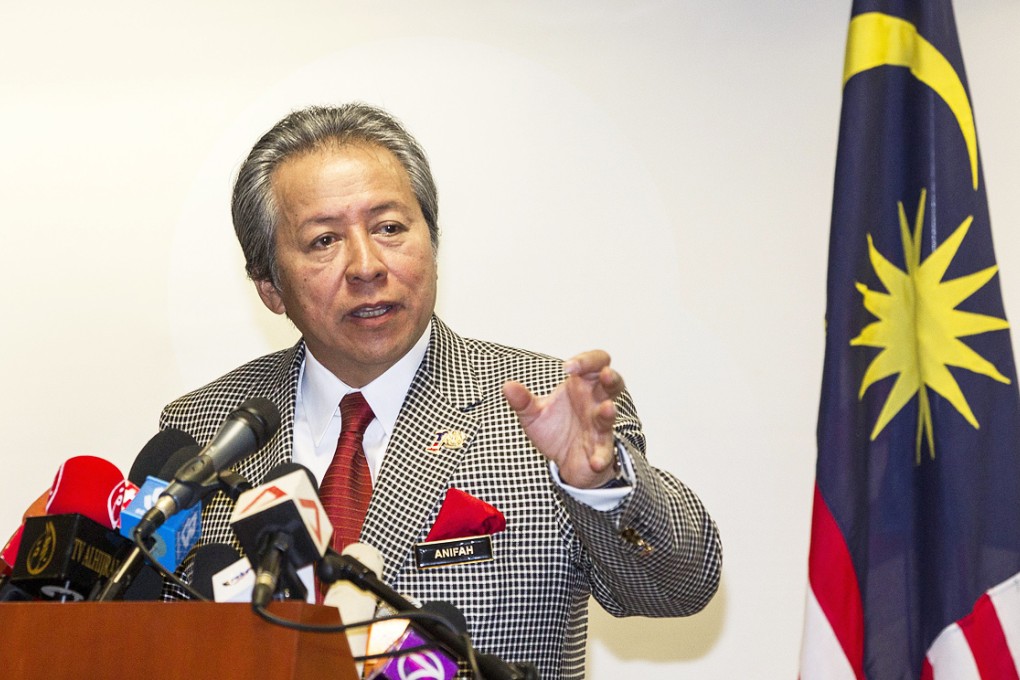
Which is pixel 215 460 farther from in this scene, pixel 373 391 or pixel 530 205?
pixel 530 205

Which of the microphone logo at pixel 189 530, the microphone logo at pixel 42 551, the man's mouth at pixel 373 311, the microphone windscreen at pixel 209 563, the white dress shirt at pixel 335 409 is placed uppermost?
the man's mouth at pixel 373 311

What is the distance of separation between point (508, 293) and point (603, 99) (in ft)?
2.16

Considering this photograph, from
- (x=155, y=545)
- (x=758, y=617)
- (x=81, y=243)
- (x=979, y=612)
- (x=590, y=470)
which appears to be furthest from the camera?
(x=81, y=243)

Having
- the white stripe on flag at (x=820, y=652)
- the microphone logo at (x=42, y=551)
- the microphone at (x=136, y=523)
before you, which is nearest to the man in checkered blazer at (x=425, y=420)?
the white stripe on flag at (x=820, y=652)

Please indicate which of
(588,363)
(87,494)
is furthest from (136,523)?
(588,363)

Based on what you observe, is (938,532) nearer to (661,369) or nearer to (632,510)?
(632,510)

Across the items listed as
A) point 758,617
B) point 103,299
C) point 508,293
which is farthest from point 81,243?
point 758,617

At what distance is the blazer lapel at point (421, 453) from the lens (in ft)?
7.75

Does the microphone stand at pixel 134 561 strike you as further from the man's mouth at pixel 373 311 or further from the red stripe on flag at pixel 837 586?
the red stripe on flag at pixel 837 586

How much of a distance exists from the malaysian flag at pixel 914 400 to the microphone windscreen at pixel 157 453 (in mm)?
1394

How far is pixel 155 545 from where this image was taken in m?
1.83

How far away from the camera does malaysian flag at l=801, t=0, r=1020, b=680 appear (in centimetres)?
254

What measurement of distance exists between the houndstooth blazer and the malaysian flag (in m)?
0.43

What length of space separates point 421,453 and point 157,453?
0.63 meters
